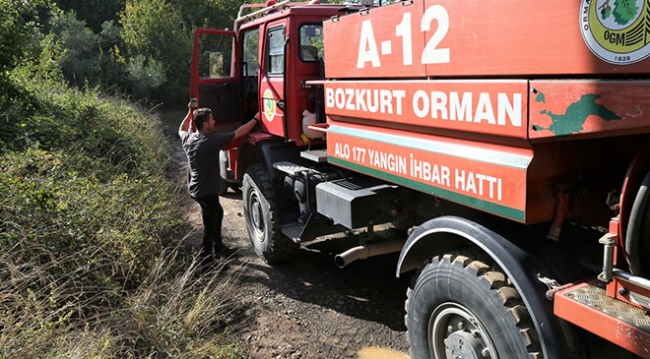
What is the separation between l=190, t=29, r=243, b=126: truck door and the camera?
6.49 meters

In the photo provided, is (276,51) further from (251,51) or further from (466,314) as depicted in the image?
(466,314)

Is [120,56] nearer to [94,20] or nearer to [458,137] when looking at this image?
[94,20]

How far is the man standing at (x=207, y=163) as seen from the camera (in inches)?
209

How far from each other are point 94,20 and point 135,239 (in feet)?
89.6

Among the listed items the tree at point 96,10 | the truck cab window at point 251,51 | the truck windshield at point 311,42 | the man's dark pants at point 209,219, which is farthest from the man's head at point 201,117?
the tree at point 96,10

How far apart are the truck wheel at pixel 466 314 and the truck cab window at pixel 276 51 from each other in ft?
9.92

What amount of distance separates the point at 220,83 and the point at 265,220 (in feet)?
6.97

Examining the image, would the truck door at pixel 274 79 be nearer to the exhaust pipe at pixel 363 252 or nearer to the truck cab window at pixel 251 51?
the truck cab window at pixel 251 51

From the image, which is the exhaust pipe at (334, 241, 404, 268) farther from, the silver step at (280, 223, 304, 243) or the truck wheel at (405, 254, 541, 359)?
the silver step at (280, 223, 304, 243)

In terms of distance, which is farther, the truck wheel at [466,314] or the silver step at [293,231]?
the silver step at [293,231]

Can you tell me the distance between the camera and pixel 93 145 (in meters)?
7.55

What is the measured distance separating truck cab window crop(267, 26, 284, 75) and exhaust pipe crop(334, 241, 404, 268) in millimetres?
2154

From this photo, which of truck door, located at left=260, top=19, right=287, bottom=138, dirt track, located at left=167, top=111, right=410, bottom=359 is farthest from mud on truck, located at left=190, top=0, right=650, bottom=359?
truck door, located at left=260, top=19, right=287, bottom=138

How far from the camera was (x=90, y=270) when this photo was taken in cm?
410
